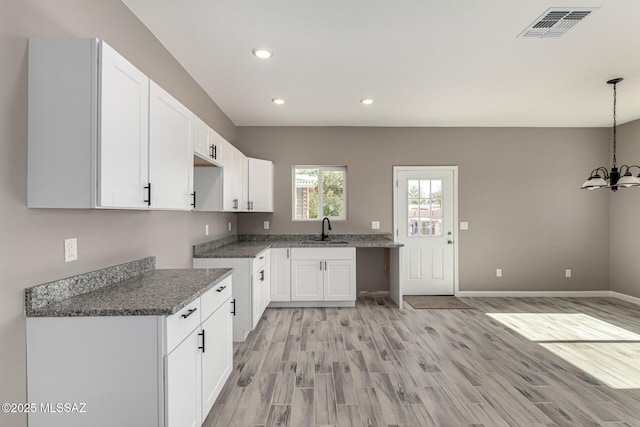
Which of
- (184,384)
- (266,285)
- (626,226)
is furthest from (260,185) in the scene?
(626,226)

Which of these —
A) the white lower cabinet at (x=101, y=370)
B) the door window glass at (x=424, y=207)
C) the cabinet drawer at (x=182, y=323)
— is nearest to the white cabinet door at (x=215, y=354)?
the cabinet drawer at (x=182, y=323)

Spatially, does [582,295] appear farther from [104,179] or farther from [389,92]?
[104,179]

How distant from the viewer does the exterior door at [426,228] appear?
501 centimetres

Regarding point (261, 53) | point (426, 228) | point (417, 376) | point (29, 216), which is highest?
point (261, 53)

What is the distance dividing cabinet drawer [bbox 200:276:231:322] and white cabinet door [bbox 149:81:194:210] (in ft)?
1.96

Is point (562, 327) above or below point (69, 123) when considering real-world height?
below

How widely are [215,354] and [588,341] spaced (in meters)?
3.67

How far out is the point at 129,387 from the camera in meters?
1.37

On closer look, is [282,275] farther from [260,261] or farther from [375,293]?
[375,293]

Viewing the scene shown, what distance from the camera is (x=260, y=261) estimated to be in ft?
12.0

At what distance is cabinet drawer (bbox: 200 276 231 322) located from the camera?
73.5 inches

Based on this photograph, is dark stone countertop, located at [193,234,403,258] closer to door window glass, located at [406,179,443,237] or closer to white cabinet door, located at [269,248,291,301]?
white cabinet door, located at [269,248,291,301]

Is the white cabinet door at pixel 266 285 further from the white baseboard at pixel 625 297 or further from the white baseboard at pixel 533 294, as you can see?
the white baseboard at pixel 625 297

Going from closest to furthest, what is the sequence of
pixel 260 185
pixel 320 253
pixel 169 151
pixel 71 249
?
pixel 71 249 → pixel 169 151 → pixel 320 253 → pixel 260 185
